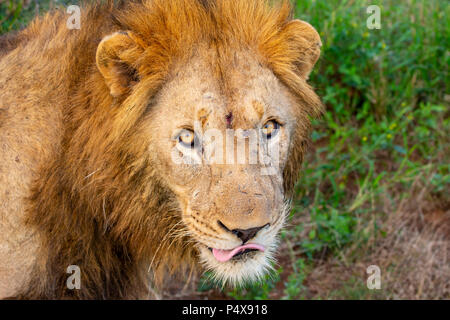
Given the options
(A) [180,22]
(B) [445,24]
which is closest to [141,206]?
(A) [180,22]

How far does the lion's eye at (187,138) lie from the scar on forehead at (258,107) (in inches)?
10.7

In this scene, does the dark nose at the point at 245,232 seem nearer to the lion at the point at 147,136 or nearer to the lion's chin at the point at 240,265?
the lion at the point at 147,136

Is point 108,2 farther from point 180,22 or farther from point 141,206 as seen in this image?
point 141,206

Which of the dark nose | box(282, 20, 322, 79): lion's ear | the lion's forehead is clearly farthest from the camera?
box(282, 20, 322, 79): lion's ear

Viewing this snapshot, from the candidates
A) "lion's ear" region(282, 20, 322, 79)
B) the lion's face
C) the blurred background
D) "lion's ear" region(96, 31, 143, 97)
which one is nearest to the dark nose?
the lion's face

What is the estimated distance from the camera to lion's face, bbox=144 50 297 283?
2.62 metres

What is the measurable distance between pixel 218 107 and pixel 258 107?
0.17 m

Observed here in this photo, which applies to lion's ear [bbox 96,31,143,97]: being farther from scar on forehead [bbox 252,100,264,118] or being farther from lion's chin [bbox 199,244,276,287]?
lion's chin [bbox 199,244,276,287]

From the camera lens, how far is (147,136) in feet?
9.36

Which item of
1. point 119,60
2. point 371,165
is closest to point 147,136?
point 119,60

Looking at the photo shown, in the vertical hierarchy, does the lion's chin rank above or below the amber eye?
below

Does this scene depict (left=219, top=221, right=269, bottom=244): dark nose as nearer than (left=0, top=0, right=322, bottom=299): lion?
Yes

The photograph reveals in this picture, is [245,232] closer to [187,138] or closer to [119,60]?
[187,138]

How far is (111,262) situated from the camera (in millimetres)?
3273
